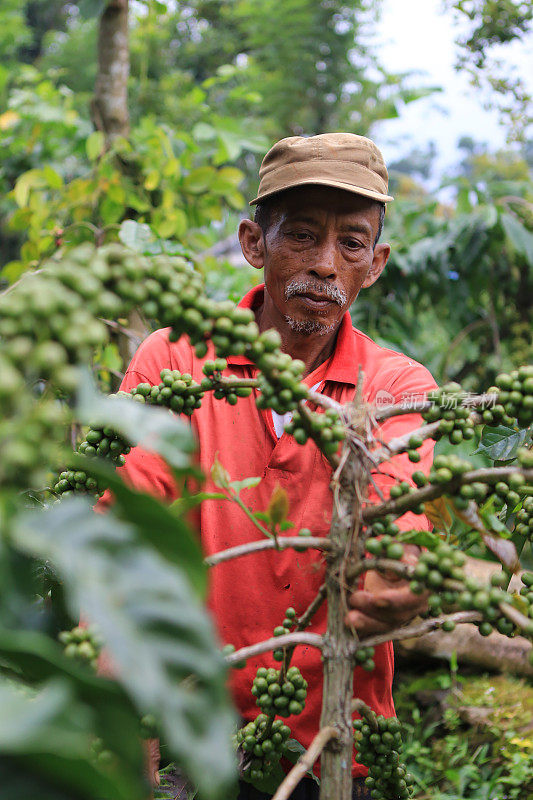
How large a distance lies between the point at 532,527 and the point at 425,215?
2.83m

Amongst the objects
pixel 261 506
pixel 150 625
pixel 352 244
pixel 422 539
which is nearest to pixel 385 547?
pixel 422 539

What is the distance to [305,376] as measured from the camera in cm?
163

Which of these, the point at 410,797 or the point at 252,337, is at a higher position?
the point at 252,337

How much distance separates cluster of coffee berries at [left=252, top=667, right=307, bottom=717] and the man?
1.34ft

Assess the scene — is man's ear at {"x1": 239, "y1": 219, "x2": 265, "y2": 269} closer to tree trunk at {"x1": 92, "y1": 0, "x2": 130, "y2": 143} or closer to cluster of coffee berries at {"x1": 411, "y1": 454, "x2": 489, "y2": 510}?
tree trunk at {"x1": 92, "y1": 0, "x2": 130, "y2": 143}

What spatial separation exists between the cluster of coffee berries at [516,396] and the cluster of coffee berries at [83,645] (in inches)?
18.8

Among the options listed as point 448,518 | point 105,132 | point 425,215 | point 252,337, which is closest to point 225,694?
point 252,337

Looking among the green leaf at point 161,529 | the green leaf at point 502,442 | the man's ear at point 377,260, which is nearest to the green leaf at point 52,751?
the green leaf at point 161,529

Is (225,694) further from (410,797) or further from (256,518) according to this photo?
(410,797)

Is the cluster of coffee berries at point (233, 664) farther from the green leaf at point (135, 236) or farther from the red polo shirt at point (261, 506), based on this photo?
the green leaf at point (135, 236)

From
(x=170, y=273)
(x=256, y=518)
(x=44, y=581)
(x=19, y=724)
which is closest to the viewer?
(x=19, y=724)

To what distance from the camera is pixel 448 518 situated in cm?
85

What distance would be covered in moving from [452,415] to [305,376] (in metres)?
0.83

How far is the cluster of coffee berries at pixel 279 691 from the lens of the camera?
2.97 feet
